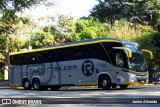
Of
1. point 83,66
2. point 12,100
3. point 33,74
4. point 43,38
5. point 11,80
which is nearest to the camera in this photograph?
point 12,100

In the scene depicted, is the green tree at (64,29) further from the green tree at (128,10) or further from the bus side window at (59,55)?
the bus side window at (59,55)

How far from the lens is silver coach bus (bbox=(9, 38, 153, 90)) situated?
21.3m

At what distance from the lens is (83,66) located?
22875 millimetres

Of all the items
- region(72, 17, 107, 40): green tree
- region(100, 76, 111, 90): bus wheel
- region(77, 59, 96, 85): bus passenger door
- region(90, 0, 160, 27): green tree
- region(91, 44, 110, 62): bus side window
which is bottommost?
region(100, 76, 111, 90): bus wheel

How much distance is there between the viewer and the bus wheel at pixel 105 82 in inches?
847

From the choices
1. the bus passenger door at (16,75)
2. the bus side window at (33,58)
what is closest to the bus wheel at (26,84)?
the bus passenger door at (16,75)

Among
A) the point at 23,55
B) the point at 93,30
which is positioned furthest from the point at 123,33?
the point at 23,55

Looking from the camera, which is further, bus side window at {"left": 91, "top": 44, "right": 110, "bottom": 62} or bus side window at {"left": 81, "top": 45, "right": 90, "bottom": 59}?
bus side window at {"left": 81, "top": 45, "right": 90, "bottom": 59}

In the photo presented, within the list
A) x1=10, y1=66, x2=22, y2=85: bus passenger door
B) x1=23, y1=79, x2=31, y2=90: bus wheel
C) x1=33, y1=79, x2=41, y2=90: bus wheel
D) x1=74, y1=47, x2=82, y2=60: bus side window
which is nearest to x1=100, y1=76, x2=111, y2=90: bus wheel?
x1=74, y1=47, x2=82, y2=60: bus side window

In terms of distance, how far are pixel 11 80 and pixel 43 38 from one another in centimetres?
2007

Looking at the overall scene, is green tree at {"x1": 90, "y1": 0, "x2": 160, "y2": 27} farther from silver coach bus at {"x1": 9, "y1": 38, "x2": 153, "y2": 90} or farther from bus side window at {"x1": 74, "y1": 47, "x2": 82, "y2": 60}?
bus side window at {"x1": 74, "y1": 47, "x2": 82, "y2": 60}

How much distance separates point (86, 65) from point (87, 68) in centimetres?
21

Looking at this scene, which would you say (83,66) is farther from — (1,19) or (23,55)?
(1,19)

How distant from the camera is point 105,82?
2170 centimetres
